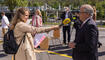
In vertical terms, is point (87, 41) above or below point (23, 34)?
below

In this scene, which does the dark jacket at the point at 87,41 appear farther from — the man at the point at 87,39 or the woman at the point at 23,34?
the woman at the point at 23,34

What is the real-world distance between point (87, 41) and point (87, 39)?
0.03 m

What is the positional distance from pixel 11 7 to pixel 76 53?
26612 mm

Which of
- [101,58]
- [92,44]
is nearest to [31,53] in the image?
[92,44]

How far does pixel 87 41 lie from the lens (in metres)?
2.80

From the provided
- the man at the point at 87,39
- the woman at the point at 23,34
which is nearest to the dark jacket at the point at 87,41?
the man at the point at 87,39

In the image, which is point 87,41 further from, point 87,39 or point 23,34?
point 23,34

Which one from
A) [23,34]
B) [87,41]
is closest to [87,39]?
[87,41]

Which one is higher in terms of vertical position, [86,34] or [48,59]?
[86,34]

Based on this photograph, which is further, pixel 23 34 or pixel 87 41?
pixel 23 34

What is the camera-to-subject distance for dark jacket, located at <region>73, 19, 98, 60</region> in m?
2.79

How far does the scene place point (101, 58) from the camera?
6363 mm

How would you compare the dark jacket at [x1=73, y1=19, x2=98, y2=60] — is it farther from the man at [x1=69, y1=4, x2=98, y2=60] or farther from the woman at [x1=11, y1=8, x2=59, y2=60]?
the woman at [x1=11, y1=8, x2=59, y2=60]

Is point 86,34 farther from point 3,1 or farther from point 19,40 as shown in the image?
point 3,1
